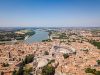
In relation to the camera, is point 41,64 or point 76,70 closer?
point 76,70

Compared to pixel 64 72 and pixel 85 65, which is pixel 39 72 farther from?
pixel 85 65

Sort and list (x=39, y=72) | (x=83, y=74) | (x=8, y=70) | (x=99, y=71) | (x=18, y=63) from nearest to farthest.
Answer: (x=83, y=74)
(x=99, y=71)
(x=39, y=72)
(x=8, y=70)
(x=18, y=63)

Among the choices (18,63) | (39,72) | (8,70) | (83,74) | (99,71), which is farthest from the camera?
(18,63)

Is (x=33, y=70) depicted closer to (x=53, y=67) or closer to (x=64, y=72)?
(x=53, y=67)

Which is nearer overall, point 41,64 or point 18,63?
point 41,64

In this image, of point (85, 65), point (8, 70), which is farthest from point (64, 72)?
point (8, 70)

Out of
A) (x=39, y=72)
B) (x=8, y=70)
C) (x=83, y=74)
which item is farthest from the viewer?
(x=8, y=70)

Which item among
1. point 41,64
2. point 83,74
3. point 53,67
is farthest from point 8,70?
point 83,74

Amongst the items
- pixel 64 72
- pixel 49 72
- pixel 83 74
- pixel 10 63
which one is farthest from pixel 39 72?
pixel 10 63
